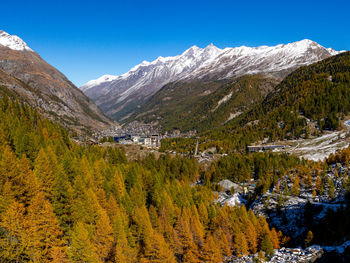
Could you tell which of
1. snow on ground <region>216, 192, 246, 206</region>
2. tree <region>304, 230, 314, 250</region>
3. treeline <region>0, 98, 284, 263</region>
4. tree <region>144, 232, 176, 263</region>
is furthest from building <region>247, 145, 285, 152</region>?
tree <region>144, 232, 176, 263</region>

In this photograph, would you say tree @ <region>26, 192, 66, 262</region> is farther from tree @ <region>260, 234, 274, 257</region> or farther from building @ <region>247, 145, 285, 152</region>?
building @ <region>247, 145, 285, 152</region>

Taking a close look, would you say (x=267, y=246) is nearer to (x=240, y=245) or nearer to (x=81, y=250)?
(x=240, y=245)

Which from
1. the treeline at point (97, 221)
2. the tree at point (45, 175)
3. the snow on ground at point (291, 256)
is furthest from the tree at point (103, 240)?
the snow on ground at point (291, 256)

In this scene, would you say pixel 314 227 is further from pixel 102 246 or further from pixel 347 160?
pixel 102 246

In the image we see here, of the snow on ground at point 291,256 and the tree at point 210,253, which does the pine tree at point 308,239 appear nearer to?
the snow on ground at point 291,256

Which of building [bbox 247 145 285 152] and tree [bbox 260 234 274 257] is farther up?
building [bbox 247 145 285 152]

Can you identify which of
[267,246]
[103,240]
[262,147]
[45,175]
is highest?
[262,147]

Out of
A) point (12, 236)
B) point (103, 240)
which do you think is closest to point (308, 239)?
point (103, 240)
